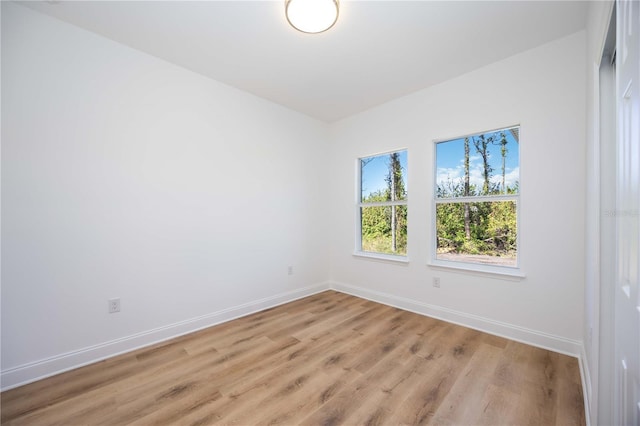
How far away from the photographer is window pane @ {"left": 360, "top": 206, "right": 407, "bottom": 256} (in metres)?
3.52

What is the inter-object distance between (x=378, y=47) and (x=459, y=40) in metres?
0.69

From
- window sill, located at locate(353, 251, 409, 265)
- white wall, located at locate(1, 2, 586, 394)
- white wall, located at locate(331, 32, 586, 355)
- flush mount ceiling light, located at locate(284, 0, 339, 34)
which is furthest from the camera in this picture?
window sill, located at locate(353, 251, 409, 265)

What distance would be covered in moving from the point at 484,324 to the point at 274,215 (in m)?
2.67

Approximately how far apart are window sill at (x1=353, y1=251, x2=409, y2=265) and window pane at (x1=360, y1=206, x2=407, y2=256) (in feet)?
0.21

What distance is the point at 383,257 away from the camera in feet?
11.9

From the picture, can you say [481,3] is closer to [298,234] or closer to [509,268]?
[509,268]

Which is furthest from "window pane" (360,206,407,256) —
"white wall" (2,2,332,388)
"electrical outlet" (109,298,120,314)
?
"electrical outlet" (109,298,120,314)

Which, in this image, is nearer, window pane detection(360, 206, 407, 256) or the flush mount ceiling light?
the flush mount ceiling light

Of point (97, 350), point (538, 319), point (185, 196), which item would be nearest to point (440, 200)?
point (538, 319)

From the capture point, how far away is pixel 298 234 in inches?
152

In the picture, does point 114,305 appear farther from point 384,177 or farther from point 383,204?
point 384,177

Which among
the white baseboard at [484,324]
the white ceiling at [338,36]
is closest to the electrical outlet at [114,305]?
the white ceiling at [338,36]

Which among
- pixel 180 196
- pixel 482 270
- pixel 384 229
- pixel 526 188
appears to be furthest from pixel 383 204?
pixel 180 196

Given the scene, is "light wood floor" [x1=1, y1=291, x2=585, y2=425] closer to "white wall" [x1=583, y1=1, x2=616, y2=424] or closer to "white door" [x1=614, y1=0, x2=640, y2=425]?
"white wall" [x1=583, y1=1, x2=616, y2=424]
